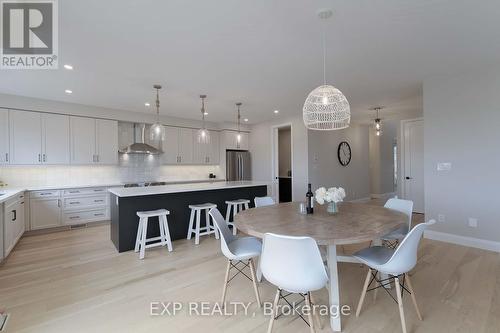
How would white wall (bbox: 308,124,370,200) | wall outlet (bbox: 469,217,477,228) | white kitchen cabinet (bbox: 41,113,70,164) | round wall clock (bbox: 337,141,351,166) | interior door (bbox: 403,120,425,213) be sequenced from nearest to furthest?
wall outlet (bbox: 469,217,477,228), white kitchen cabinet (bbox: 41,113,70,164), interior door (bbox: 403,120,425,213), white wall (bbox: 308,124,370,200), round wall clock (bbox: 337,141,351,166)

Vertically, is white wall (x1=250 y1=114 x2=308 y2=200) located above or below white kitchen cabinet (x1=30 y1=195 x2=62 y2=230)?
above

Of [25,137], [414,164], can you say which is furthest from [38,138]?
[414,164]

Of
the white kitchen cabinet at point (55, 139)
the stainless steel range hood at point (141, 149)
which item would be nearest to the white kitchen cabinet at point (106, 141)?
the stainless steel range hood at point (141, 149)

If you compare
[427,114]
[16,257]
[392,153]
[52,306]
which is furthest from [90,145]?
[392,153]

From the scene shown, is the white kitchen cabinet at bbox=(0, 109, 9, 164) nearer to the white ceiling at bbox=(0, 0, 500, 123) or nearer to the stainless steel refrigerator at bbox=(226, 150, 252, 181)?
the white ceiling at bbox=(0, 0, 500, 123)

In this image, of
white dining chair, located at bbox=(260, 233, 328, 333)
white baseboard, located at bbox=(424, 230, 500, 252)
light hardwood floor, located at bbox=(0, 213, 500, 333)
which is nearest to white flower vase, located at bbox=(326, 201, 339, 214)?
light hardwood floor, located at bbox=(0, 213, 500, 333)

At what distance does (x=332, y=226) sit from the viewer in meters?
1.92

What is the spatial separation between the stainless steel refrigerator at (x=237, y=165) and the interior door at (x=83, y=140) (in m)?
3.25

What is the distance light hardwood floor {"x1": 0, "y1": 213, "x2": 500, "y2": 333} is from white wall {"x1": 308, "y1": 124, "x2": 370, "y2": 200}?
3.04 m

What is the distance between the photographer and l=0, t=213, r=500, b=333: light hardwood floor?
1856mm

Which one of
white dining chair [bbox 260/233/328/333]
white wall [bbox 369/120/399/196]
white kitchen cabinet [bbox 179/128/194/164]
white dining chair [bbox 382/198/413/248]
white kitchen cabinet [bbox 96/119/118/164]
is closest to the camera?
white dining chair [bbox 260/233/328/333]

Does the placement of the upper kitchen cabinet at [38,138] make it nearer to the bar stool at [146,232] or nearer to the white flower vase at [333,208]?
the bar stool at [146,232]

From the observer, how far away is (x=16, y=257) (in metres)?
3.29

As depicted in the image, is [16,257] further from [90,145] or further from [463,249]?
[463,249]
